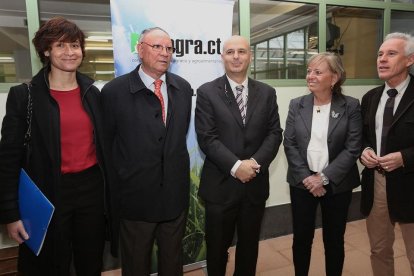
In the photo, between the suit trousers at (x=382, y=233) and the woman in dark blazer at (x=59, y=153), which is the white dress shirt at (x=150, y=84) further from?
the suit trousers at (x=382, y=233)

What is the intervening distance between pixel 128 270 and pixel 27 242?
545 mm

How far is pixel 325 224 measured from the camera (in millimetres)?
2045

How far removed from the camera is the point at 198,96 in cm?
195

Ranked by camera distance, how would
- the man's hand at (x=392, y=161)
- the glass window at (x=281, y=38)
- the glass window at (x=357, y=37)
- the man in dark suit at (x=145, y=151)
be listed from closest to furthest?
the man in dark suit at (x=145, y=151), the man's hand at (x=392, y=161), the glass window at (x=281, y=38), the glass window at (x=357, y=37)

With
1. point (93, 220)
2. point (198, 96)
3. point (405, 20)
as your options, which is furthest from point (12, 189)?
point (405, 20)

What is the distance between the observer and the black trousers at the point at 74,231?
1547 mm

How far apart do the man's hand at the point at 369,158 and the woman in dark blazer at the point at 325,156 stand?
5cm

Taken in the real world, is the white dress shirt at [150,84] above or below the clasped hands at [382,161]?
above

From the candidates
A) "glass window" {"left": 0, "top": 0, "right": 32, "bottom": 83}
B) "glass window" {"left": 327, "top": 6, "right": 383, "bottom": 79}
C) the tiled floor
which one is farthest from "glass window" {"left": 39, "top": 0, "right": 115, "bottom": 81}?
"glass window" {"left": 327, "top": 6, "right": 383, "bottom": 79}

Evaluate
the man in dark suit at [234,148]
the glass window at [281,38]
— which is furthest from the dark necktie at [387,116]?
the glass window at [281,38]

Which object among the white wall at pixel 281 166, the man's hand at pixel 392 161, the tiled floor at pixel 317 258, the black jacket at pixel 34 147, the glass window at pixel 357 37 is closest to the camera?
the black jacket at pixel 34 147

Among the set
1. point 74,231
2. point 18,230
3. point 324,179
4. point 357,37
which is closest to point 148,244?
point 74,231

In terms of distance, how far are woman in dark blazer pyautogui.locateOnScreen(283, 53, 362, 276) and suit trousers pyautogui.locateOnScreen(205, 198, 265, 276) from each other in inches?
12.0

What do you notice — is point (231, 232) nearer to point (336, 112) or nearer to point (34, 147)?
point (336, 112)
